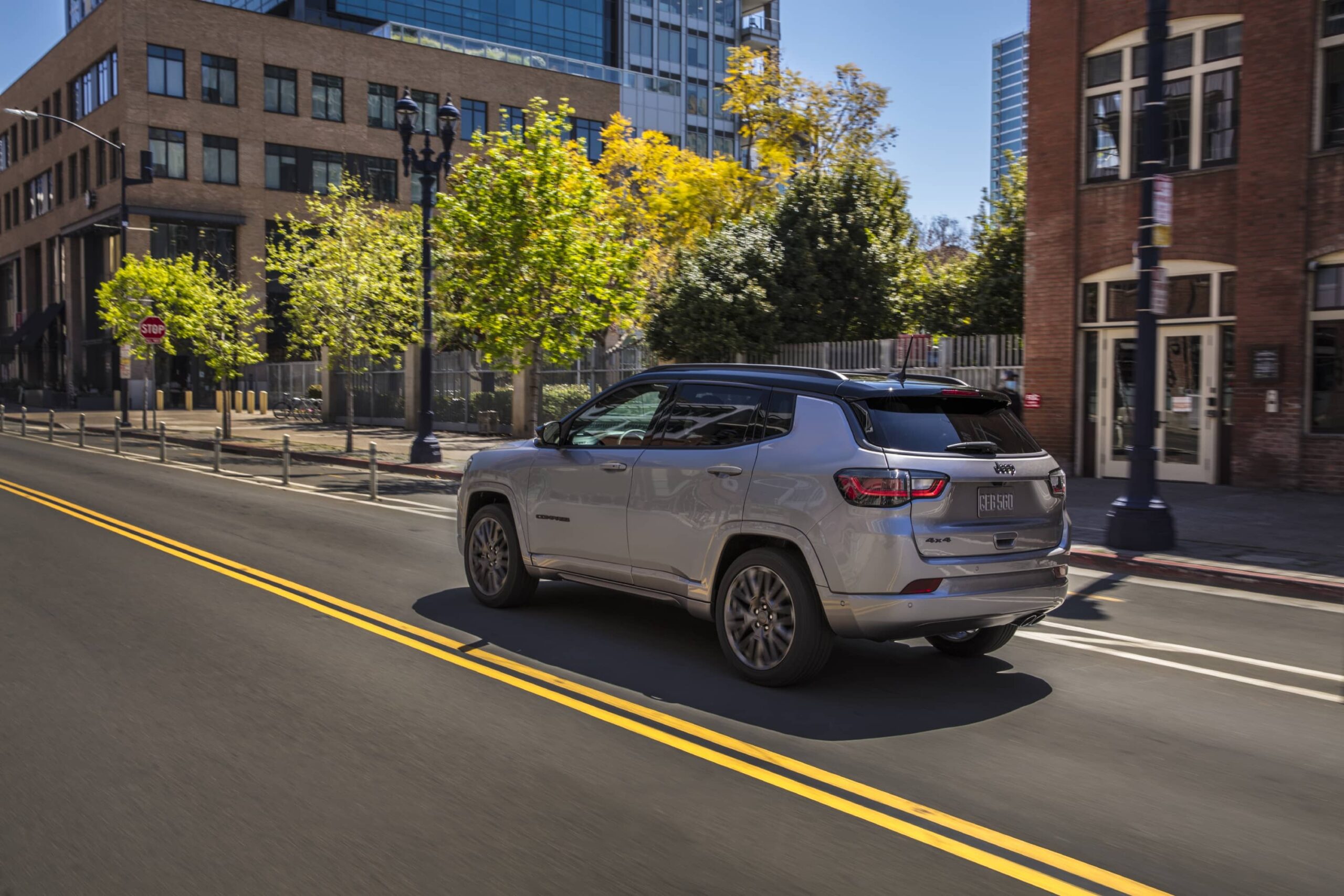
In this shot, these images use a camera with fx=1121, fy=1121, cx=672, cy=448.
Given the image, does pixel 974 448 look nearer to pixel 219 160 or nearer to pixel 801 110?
pixel 801 110

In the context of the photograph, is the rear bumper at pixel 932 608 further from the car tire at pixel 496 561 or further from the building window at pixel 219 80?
the building window at pixel 219 80

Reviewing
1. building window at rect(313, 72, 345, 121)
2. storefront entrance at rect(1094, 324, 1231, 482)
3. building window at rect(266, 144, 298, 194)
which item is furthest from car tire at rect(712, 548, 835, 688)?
building window at rect(313, 72, 345, 121)

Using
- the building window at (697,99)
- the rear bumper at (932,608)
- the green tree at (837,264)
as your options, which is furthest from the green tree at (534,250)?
the building window at (697,99)

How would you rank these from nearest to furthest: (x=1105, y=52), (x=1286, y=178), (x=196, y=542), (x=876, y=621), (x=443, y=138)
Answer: (x=876, y=621) < (x=196, y=542) < (x=1286, y=178) < (x=1105, y=52) < (x=443, y=138)

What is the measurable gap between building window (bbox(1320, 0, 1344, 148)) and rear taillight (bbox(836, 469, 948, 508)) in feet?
44.8

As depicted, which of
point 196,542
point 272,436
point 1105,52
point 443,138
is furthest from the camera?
point 272,436

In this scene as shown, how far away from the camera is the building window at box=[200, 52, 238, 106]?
5409 centimetres

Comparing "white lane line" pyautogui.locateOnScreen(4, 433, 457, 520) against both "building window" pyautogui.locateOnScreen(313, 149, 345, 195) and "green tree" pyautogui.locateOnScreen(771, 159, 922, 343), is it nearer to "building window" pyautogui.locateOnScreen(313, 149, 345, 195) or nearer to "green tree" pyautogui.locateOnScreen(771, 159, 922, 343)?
"green tree" pyautogui.locateOnScreen(771, 159, 922, 343)

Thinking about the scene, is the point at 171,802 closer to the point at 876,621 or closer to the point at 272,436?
the point at 876,621

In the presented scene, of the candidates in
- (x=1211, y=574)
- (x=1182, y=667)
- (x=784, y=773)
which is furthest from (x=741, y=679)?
(x=1211, y=574)

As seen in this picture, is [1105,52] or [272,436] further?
[272,436]

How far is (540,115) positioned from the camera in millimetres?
21266

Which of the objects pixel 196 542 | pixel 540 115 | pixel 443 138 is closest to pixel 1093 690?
pixel 196 542

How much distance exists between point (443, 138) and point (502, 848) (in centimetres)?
2093
